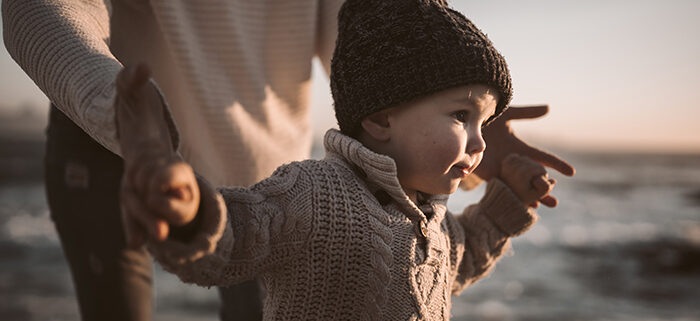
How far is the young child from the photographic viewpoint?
3.97 ft

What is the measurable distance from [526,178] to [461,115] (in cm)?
63

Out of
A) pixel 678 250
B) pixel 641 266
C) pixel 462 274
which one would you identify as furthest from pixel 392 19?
pixel 678 250

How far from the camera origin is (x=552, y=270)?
596cm

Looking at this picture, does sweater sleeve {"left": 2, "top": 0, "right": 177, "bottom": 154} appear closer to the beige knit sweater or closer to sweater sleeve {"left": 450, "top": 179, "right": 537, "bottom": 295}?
the beige knit sweater

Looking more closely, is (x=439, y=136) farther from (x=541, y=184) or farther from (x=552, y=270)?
(x=552, y=270)

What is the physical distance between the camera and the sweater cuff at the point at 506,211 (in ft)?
6.08

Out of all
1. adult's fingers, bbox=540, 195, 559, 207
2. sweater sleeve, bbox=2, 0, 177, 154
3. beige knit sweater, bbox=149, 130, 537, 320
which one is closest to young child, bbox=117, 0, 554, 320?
beige knit sweater, bbox=149, 130, 537, 320

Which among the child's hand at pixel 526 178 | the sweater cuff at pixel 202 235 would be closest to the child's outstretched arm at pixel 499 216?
the child's hand at pixel 526 178

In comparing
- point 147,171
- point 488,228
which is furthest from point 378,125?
point 147,171

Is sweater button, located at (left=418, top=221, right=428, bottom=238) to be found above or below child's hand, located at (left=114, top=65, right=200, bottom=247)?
above

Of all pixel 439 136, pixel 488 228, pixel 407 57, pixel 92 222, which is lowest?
pixel 92 222

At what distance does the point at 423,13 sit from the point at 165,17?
835mm

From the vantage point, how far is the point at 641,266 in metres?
6.12

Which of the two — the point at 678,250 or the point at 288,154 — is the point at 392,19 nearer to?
the point at 288,154
